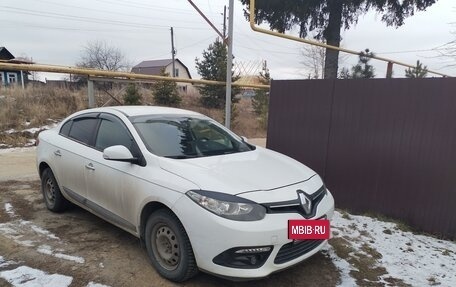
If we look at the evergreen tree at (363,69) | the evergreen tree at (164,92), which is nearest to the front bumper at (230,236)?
the evergreen tree at (363,69)

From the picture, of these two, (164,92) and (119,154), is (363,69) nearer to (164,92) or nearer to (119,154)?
(164,92)

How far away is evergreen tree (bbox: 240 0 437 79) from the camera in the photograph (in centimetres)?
1113

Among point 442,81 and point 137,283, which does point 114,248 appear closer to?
point 137,283

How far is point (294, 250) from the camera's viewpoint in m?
3.00

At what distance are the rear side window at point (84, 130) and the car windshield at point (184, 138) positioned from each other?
0.71 meters

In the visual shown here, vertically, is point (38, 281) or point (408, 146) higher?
point (408, 146)

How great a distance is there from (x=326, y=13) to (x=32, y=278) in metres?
11.3

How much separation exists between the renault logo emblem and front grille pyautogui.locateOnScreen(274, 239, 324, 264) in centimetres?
27

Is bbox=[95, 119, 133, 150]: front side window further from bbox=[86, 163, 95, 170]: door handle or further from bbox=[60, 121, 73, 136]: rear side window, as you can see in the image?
bbox=[60, 121, 73, 136]: rear side window

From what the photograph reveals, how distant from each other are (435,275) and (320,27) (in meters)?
9.91

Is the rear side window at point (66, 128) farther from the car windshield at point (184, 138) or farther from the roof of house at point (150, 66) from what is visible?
the roof of house at point (150, 66)

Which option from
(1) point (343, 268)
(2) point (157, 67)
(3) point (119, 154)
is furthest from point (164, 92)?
(2) point (157, 67)

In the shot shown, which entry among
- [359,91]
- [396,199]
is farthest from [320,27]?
[396,199]

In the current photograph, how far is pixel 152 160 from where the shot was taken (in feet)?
11.0
